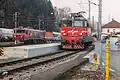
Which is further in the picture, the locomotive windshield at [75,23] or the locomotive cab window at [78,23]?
the locomotive cab window at [78,23]

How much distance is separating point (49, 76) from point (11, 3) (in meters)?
95.4

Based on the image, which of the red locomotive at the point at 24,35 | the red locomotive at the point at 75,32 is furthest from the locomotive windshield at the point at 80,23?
the red locomotive at the point at 24,35

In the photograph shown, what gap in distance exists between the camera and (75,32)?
34.1 metres

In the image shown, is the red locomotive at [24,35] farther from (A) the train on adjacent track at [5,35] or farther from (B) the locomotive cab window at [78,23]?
(B) the locomotive cab window at [78,23]

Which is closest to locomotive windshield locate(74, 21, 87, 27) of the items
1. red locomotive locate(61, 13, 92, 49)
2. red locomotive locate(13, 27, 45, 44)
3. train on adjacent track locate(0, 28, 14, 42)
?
red locomotive locate(61, 13, 92, 49)

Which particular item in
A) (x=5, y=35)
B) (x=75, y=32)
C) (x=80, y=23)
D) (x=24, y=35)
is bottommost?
(x=5, y=35)

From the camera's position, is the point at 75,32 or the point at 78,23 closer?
the point at 75,32

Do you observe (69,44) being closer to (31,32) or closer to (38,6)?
(31,32)

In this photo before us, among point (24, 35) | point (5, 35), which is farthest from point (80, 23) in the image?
point (5, 35)

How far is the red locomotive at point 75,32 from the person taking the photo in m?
33.8

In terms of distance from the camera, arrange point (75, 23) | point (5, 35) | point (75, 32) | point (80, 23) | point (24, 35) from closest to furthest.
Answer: point (75, 32)
point (80, 23)
point (75, 23)
point (24, 35)
point (5, 35)

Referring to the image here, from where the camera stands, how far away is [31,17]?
119 metres

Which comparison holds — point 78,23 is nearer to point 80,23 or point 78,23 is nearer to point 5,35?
point 80,23

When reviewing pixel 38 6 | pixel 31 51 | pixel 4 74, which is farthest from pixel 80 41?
pixel 38 6
